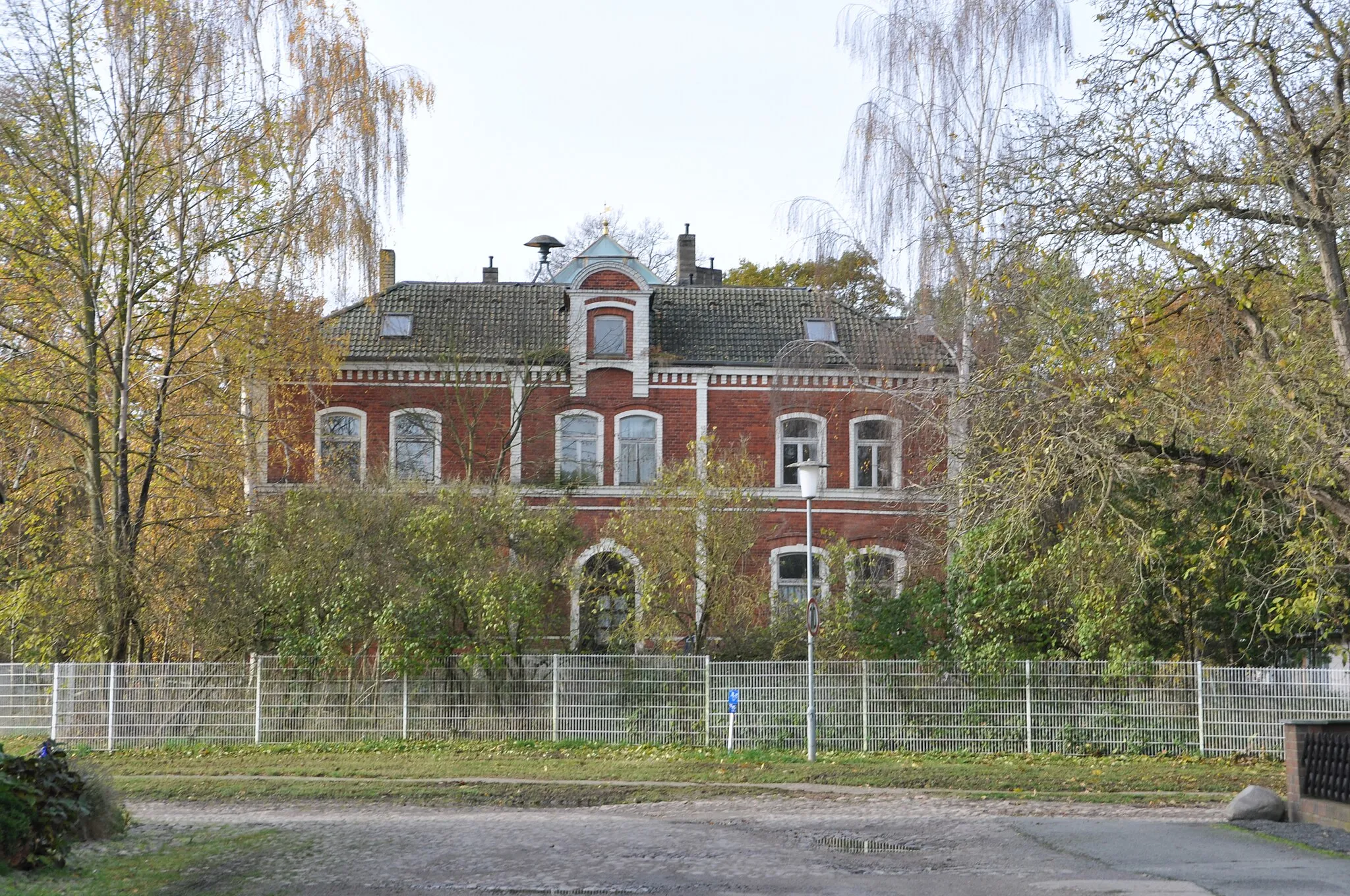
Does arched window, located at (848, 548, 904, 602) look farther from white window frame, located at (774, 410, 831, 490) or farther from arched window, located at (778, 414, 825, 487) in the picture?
arched window, located at (778, 414, 825, 487)

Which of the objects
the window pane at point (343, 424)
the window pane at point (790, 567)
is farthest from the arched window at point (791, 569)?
the window pane at point (343, 424)

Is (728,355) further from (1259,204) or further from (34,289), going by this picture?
(1259,204)

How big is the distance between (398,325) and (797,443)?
37.4 feet

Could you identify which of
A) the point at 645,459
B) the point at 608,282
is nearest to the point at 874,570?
the point at 645,459

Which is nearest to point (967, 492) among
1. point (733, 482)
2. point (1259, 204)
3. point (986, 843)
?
point (1259, 204)

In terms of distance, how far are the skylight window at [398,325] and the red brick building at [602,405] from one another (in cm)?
6

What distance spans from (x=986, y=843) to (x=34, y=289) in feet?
63.8

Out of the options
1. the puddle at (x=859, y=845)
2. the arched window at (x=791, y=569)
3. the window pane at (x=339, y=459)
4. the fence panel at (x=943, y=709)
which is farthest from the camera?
the arched window at (x=791, y=569)

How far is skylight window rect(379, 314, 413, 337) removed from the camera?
36.6m

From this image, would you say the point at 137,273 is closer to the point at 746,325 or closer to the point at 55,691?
the point at 55,691

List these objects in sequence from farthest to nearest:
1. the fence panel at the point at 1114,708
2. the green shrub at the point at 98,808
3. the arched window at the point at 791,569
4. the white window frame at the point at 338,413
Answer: the arched window at the point at 791,569
the white window frame at the point at 338,413
the fence panel at the point at 1114,708
the green shrub at the point at 98,808

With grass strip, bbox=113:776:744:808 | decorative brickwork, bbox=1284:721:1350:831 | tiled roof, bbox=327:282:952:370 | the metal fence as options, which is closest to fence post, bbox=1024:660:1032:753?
the metal fence

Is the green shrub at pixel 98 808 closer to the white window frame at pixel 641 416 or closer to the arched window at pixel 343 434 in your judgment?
the arched window at pixel 343 434

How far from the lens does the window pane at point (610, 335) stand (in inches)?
1421
